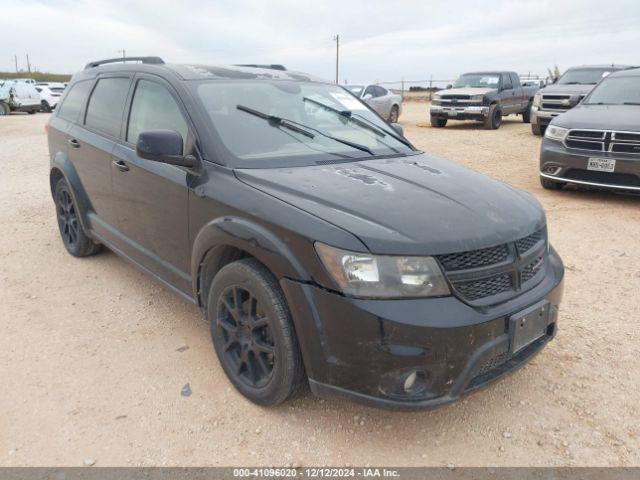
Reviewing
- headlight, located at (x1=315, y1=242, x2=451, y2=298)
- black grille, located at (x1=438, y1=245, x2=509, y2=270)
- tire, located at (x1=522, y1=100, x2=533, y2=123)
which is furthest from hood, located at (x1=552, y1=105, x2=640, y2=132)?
tire, located at (x1=522, y1=100, x2=533, y2=123)

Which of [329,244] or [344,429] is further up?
[329,244]

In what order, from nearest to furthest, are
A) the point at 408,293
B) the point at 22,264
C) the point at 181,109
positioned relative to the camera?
the point at 408,293 → the point at 181,109 → the point at 22,264

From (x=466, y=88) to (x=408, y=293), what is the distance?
50.9ft

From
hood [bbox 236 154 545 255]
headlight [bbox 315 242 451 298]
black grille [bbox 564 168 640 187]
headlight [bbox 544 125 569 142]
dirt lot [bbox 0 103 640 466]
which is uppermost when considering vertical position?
headlight [bbox 544 125 569 142]

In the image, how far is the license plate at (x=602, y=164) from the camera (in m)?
6.37

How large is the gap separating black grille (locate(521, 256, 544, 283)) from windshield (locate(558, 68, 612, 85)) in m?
12.6

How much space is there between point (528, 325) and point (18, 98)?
28006 millimetres

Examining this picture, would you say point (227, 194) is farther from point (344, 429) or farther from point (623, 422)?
point (623, 422)

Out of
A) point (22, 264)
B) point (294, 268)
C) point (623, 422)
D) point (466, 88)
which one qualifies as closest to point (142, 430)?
point (294, 268)

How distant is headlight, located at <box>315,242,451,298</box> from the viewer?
85.0 inches

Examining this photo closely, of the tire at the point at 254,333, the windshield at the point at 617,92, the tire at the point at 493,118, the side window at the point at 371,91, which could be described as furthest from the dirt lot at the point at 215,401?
the side window at the point at 371,91

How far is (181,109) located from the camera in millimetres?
3090

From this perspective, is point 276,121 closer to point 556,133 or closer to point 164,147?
point 164,147

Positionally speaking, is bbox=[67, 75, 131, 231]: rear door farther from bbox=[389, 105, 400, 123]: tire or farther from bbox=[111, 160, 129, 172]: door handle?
bbox=[389, 105, 400, 123]: tire
